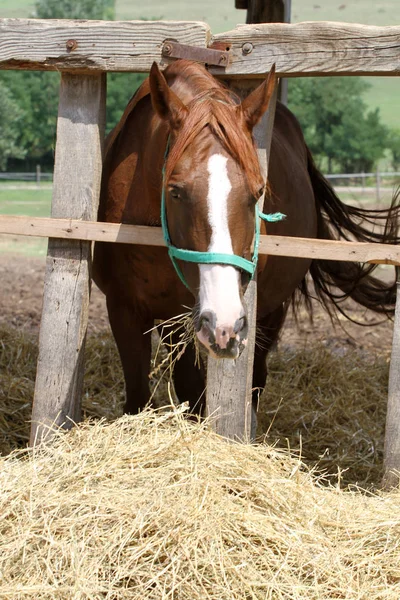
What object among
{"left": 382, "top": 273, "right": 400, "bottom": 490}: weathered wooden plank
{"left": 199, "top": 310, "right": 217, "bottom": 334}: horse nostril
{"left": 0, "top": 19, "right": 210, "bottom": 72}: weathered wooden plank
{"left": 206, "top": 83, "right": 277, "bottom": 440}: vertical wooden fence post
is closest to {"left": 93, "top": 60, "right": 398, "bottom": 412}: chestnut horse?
{"left": 199, "top": 310, "right": 217, "bottom": 334}: horse nostril

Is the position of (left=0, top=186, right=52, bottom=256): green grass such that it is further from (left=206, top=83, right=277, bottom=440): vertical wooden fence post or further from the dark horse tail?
Result: (left=206, top=83, right=277, bottom=440): vertical wooden fence post

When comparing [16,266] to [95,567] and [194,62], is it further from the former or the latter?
[95,567]

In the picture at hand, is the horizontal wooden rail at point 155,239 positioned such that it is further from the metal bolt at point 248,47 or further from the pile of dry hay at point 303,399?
the pile of dry hay at point 303,399

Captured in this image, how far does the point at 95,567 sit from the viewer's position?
2096mm

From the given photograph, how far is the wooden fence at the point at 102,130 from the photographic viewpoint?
2.78 metres

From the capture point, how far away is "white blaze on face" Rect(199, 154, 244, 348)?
2.28m

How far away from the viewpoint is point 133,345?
11.2 ft

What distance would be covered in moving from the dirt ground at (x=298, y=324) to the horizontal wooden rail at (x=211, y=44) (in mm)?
2993

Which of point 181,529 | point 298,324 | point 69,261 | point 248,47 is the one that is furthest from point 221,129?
point 298,324

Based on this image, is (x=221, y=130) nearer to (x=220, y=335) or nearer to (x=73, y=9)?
(x=220, y=335)

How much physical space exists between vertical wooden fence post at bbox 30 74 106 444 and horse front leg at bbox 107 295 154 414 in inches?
11.8

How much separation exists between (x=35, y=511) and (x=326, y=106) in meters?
42.9

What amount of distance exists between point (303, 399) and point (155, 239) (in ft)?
8.26

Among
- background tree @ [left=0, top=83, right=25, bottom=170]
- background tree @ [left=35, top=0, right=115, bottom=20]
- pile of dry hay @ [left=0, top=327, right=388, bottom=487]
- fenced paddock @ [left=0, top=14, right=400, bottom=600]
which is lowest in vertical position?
pile of dry hay @ [left=0, top=327, right=388, bottom=487]
